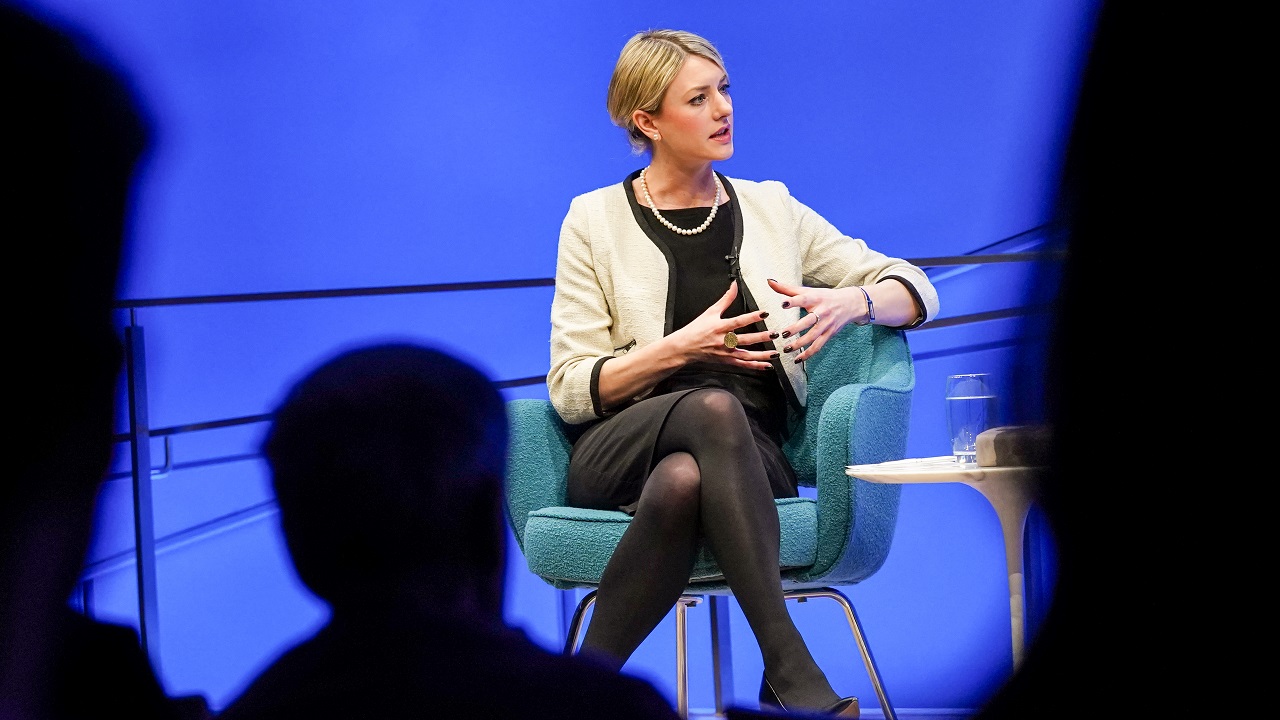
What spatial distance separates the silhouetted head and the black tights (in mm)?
644

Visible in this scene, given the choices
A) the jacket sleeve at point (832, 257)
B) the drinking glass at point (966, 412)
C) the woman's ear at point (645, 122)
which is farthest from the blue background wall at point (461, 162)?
the drinking glass at point (966, 412)

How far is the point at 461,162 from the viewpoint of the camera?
3.01 metres

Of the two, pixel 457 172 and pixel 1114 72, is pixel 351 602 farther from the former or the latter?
pixel 457 172

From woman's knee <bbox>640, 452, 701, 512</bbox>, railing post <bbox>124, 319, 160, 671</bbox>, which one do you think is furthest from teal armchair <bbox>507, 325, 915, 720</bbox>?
railing post <bbox>124, 319, 160, 671</bbox>

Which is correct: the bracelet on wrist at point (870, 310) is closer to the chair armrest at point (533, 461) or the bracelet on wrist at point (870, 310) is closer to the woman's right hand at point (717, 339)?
the woman's right hand at point (717, 339)

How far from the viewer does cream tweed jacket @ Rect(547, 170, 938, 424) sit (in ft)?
5.74

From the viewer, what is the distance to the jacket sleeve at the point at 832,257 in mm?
1814

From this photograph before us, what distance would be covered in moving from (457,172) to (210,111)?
0.67 meters

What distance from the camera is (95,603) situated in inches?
74.9

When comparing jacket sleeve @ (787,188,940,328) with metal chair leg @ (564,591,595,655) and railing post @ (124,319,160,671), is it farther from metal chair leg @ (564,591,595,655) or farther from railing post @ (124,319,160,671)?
railing post @ (124,319,160,671)

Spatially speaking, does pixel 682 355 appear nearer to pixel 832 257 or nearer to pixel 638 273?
pixel 638 273

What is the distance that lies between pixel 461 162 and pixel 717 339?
1.59 metres

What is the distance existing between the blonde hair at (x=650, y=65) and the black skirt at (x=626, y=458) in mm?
520

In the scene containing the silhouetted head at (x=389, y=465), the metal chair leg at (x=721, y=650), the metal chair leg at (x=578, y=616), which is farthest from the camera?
the metal chair leg at (x=721, y=650)
